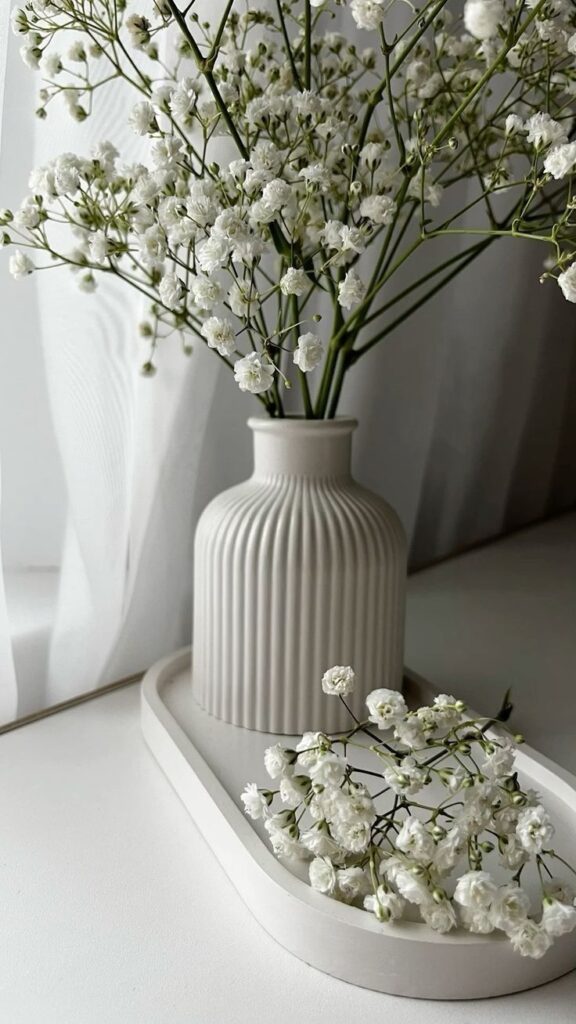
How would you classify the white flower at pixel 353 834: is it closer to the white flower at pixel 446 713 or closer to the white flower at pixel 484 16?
the white flower at pixel 446 713

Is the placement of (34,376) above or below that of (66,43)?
below

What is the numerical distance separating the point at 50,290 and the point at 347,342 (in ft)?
0.83

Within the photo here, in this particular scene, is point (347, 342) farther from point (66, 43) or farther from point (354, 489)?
point (66, 43)

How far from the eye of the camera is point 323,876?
606 millimetres

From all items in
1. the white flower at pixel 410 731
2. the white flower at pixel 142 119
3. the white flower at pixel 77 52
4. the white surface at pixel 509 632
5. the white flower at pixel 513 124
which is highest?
the white flower at pixel 77 52

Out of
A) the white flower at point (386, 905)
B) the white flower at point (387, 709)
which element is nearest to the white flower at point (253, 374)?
the white flower at point (387, 709)

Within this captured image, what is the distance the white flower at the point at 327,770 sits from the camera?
58cm

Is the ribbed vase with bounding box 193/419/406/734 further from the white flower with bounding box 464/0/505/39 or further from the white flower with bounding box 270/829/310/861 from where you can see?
the white flower with bounding box 464/0/505/39

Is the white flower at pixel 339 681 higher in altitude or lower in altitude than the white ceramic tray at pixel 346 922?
higher

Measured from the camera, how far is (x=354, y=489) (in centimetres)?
84

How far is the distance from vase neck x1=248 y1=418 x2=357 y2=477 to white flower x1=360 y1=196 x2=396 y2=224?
0.58 feet

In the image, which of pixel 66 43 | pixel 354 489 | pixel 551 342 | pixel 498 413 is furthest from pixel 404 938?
pixel 551 342

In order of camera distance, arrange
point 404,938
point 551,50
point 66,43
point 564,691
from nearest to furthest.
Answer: point 404,938 < point 551,50 < point 66,43 < point 564,691

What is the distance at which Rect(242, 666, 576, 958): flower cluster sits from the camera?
0.56 m
